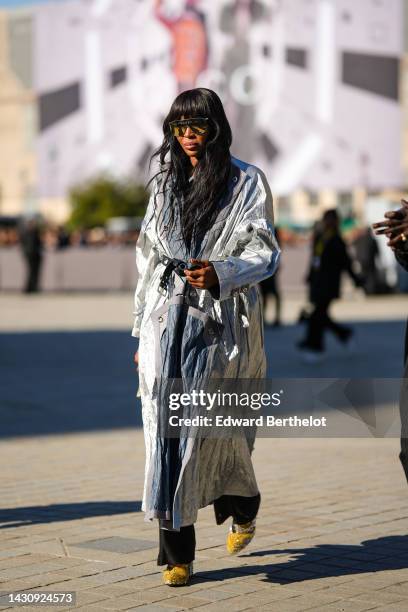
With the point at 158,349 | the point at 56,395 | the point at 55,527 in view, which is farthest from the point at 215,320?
the point at 56,395

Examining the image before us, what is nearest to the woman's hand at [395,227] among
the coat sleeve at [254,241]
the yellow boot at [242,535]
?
the coat sleeve at [254,241]

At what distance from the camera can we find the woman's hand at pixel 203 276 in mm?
4930

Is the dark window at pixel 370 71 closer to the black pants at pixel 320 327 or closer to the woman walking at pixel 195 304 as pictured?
the black pants at pixel 320 327

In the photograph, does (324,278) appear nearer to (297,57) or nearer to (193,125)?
(193,125)

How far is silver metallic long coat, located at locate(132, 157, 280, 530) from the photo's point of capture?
4953 mm

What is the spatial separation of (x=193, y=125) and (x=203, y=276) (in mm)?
599

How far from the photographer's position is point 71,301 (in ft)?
94.2

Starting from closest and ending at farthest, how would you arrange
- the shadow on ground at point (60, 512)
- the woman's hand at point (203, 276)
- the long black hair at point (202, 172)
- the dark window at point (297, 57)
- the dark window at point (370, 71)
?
the woman's hand at point (203, 276) < the long black hair at point (202, 172) < the shadow on ground at point (60, 512) < the dark window at point (297, 57) < the dark window at point (370, 71)

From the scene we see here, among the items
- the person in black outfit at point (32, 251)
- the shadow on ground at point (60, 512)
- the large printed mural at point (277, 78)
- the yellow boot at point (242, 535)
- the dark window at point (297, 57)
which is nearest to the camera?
the yellow boot at point (242, 535)

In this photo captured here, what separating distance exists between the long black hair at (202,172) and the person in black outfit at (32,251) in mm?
26551

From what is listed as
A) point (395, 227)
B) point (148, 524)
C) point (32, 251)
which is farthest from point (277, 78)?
point (395, 227)

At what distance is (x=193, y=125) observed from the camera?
517 cm

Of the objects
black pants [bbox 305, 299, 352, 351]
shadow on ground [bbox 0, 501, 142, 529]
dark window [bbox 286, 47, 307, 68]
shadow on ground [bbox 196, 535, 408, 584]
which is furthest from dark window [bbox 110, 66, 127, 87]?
shadow on ground [bbox 196, 535, 408, 584]

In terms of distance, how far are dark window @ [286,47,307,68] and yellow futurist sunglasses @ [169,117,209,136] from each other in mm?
81504
